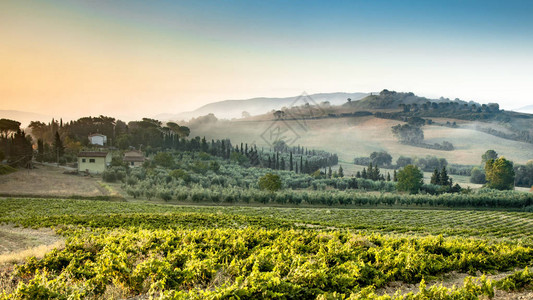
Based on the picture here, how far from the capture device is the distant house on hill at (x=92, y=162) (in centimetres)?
9097

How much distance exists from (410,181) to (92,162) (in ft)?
281

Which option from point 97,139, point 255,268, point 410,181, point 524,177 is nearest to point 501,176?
point 410,181

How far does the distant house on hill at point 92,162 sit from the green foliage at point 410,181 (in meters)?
81.7

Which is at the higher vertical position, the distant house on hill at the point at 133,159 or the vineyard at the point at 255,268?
the distant house on hill at the point at 133,159

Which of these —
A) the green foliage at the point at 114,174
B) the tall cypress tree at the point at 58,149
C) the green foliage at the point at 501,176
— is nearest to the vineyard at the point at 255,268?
the green foliage at the point at 114,174

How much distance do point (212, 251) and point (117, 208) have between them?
142ft

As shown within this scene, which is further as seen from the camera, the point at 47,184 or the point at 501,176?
the point at 501,176

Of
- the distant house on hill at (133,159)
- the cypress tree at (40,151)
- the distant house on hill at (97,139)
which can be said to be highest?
the distant house on hill at (97,139)

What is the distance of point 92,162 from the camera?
9244 cm

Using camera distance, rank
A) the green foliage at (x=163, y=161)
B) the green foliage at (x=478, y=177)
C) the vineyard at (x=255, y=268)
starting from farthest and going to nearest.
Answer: the green foliage at (x=478, y=177), the green foliage at (x=163, y=161), the vineyard at (x=255, y=268)

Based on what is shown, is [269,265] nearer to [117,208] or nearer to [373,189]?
[117,208]

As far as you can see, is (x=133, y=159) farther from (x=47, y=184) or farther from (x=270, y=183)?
(x=270, y=183)

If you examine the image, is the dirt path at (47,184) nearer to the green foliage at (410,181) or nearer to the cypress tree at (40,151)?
the cypress tree at (40,151)

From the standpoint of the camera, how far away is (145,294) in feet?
45.7
